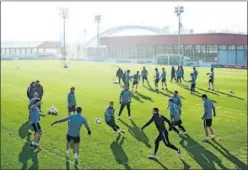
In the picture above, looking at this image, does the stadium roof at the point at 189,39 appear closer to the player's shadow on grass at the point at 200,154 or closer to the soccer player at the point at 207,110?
the soccer player at the point at 207,110

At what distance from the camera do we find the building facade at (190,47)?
6981 cm

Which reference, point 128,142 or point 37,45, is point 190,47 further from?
point 128,142

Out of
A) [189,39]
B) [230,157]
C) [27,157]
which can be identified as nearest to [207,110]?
[230,157]

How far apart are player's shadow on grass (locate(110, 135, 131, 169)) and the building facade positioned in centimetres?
5385

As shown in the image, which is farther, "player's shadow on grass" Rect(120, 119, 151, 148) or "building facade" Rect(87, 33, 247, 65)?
"building facade" Rect(87, 33, 247, 65)

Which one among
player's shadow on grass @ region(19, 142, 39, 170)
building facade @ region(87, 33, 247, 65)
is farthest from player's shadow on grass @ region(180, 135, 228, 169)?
building facade @ region(87, 33, 247, 65)

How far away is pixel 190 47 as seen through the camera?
259ft

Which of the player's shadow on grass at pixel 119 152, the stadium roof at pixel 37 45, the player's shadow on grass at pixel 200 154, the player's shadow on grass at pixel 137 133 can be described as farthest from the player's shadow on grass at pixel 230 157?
the stadium roof at pixel 37 45

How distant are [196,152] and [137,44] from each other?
255 feet

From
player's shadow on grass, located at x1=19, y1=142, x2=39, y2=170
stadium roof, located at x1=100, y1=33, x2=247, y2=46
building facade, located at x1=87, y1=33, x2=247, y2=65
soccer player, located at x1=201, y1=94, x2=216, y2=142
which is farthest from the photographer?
stadium roof, located at x1=100, y1=33, x2=247, y2=46

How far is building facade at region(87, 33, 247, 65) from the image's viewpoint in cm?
6981

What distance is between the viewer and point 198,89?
33.4m

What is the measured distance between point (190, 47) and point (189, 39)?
192cm

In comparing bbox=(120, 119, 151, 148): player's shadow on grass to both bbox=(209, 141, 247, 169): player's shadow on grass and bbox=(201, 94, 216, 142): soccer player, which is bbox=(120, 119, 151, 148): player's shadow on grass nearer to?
→ bbox=(201, 94, 216, 142): soccer player
